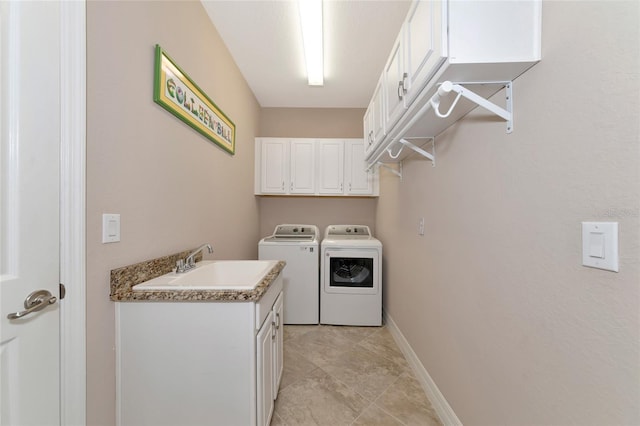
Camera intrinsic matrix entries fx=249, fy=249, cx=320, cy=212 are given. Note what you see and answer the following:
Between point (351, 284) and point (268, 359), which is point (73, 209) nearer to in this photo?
point (268, 359)

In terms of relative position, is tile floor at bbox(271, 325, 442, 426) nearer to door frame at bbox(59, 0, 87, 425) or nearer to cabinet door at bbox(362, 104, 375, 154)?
door frame at bbox(59, 0, 87, 425)

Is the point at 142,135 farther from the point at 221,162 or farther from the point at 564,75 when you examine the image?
the point at 564,75

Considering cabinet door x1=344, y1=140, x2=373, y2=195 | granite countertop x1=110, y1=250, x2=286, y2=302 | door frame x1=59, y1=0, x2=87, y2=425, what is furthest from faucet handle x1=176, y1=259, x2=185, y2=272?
cabinet door x1=344, y1=140, x2=373, y2=195

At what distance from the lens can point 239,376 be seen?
3.58ft

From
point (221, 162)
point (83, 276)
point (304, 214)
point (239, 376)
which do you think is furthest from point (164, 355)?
point (304, 214)

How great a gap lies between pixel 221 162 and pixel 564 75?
2.19m

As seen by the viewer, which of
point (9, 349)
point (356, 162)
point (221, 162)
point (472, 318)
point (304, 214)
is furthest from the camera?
point (304, 214)

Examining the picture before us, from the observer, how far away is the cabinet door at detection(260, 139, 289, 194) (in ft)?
10.8

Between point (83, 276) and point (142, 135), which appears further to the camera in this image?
point (142, 135)

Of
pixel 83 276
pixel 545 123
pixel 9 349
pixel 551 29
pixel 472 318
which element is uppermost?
pixel 551 29

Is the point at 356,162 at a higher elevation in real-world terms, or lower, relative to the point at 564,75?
higher

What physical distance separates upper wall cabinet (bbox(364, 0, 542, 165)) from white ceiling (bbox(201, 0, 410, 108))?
2.83 feet

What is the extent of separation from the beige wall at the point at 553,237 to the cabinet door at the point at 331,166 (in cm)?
191

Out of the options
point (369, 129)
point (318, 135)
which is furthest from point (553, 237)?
point (318, 135)
